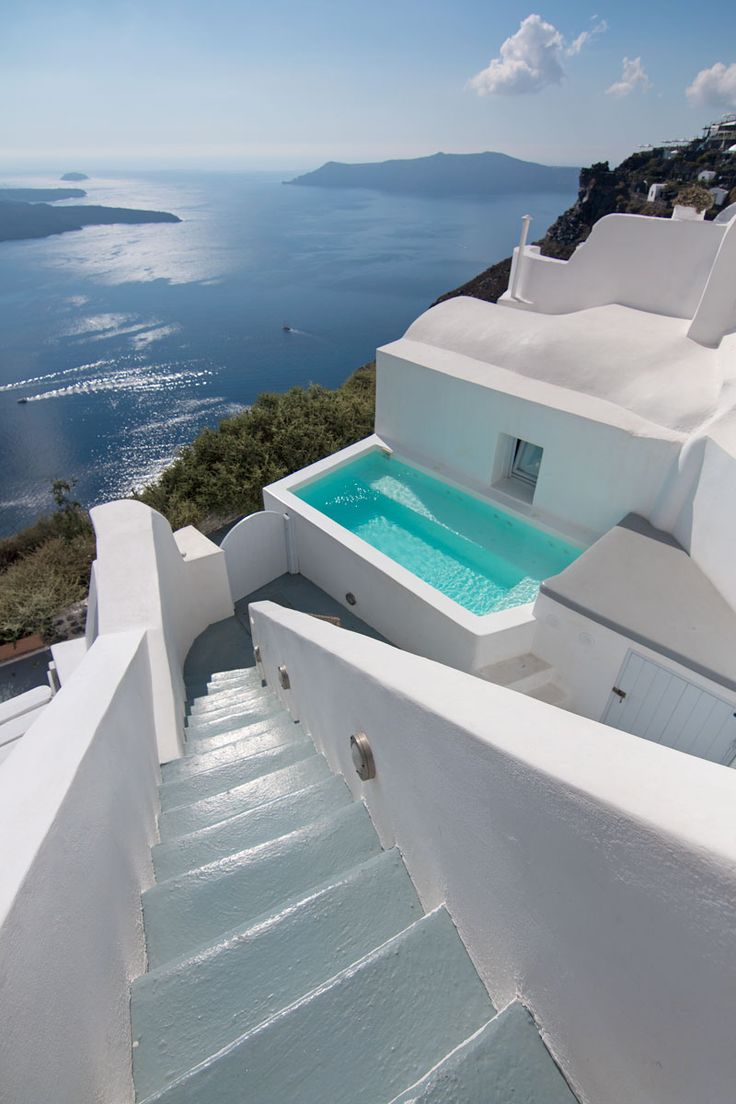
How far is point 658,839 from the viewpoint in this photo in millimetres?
1081

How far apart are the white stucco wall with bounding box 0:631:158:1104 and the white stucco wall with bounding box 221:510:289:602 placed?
6513 millimetres

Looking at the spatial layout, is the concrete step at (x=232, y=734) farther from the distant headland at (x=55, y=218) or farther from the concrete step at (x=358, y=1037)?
the distant headland at (x=55, y=218)

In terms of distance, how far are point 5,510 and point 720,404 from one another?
135 ft

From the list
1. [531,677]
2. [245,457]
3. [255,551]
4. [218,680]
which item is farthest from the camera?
[245,457]

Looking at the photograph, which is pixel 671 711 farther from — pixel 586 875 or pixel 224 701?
pixel 586 875

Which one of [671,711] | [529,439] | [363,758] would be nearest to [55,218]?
[529,439]

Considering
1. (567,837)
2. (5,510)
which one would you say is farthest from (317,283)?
(567,837)

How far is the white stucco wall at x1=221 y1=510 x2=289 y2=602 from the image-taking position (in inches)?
349

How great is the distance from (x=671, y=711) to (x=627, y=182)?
65.9 m

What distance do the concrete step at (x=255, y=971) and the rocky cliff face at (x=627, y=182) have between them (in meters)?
50.7

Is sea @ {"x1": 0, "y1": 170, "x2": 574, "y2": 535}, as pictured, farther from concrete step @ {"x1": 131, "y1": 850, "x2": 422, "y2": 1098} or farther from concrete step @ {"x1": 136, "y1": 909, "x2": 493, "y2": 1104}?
concrete step @ {"x1": 136, "y1": 909, "x2": 493, "y2": 1104}

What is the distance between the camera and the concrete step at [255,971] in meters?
1.58

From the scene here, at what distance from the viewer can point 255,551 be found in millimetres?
9273

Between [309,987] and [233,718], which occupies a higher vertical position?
[309,987]
